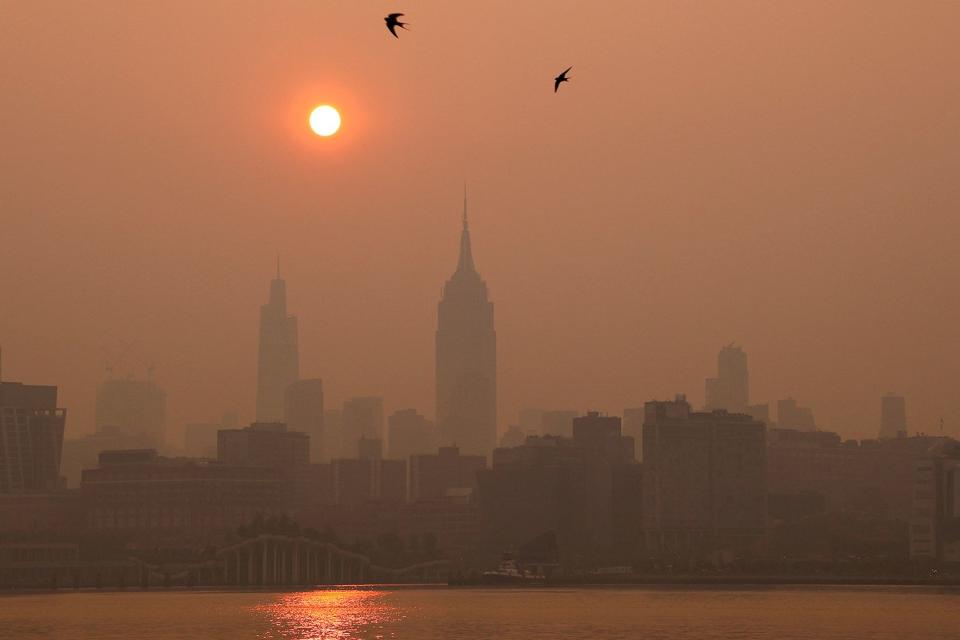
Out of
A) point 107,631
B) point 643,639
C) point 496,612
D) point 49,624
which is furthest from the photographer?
point 496,612

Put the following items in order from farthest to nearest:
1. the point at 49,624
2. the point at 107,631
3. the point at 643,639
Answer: the point at 49,624 → the point at 107,631 → the point at 643,639

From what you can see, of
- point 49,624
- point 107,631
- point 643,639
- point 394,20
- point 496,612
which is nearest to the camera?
point 394,20

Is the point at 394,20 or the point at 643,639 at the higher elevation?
the point at 394,20

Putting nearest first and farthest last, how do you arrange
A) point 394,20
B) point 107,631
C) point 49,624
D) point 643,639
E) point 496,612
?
point 394,20
point 643,639
point 107,631
point 49,624
point 496,612

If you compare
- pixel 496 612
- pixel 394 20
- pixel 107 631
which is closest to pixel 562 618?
pixel 496 612

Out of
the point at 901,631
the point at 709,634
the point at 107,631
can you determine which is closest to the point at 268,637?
the point at 107,631

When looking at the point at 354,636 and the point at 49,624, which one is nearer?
the point at 354,636

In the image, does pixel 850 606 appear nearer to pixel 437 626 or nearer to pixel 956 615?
pixel 956 615

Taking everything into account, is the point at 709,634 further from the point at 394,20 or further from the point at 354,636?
the point at 394,20

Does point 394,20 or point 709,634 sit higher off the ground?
point 394,20
